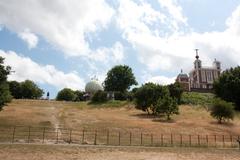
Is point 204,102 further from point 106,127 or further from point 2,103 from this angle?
point 2,103

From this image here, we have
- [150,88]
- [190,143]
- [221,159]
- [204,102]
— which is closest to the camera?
[221,159]

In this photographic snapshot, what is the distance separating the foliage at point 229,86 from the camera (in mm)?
96812

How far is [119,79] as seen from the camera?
138 metres

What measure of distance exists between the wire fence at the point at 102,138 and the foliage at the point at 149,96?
25316mm

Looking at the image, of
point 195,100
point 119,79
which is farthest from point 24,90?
point 195,100

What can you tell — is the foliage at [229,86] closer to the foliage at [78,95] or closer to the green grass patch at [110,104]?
the green grass patch at [110,104]

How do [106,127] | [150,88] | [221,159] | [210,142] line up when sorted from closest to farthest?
[221,159], [210,142], [106,127], [150,88]

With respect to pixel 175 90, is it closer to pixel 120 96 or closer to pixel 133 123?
pixel 120 96

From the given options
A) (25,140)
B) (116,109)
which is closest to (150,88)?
(116,109)

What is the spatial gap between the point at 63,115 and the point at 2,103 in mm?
21049

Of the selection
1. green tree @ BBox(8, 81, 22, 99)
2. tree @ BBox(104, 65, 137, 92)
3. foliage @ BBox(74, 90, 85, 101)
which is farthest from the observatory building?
green tree @ BBox(8, 81, 22, 99)

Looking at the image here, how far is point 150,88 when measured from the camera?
87.5 meters

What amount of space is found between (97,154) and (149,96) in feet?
Answer: 161

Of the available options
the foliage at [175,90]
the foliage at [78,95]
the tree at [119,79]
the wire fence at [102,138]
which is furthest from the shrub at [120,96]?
the wire fence at [102,138]
